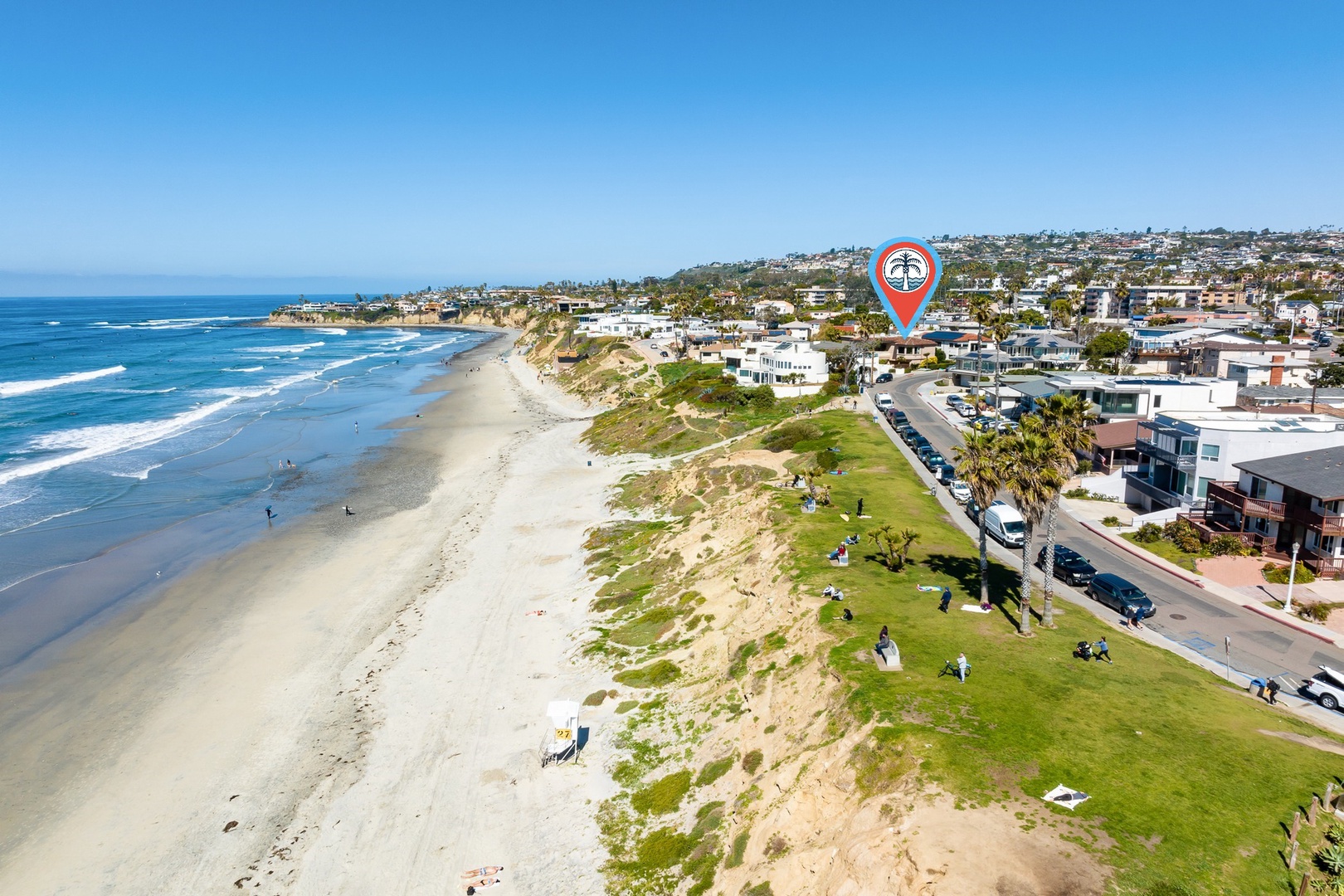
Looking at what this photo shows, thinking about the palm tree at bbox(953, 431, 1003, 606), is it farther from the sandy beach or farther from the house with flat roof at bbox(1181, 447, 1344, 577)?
the house with flat roof at bbox(1181, 447, 1344, 577)

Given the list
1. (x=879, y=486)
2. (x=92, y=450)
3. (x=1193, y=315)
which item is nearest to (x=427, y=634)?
(x=879, y=486)

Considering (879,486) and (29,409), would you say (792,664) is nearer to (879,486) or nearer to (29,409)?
(879,486)

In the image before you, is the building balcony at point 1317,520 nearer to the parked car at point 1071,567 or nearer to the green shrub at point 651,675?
the parked car at point 1071,567

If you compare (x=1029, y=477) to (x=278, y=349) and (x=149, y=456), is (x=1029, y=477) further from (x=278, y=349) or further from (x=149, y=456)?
(x=278, y=349)

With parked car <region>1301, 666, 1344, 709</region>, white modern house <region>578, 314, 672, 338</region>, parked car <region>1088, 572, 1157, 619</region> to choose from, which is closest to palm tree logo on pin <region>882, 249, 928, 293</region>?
parked car <region>1088, 572, 1157, 619</region>

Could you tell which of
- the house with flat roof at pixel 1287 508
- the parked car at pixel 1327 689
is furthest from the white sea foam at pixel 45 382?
the parked car at pixel 1327 689
